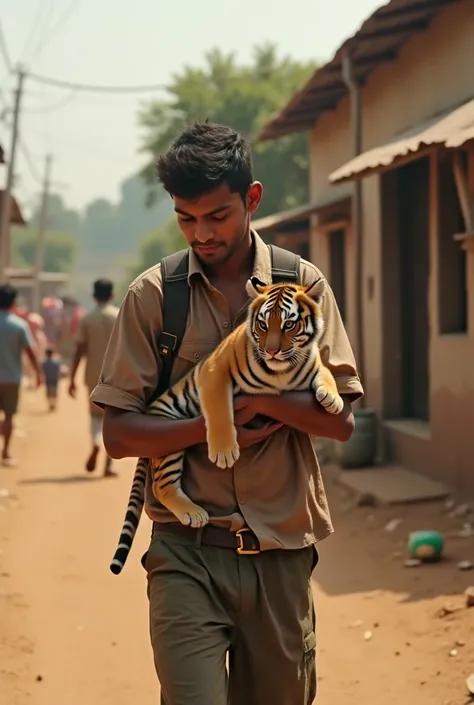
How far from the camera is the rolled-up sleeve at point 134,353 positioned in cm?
280

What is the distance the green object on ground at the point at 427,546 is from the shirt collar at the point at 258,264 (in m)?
4.49

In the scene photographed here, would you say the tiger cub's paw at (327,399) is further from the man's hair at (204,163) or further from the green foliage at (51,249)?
the green foliage at (51,249)

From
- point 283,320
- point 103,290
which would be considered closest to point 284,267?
point 283,320

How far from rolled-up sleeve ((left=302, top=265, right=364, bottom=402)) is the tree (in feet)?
88.3

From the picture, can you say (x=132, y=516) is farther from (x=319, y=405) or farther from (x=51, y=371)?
(x=51, y=371)

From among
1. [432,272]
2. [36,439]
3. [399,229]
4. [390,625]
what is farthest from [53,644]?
[36,439]

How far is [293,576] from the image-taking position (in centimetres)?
287

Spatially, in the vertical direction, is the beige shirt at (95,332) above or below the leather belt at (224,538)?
above

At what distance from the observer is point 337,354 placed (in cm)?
292

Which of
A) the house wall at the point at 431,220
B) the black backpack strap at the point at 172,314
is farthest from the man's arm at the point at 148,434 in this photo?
the house wall at the point at 431,220

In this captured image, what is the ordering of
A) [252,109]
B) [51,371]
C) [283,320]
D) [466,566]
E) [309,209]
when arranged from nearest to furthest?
[283,320] → [466,566] → [309,209] → [51,371] → [252,109]

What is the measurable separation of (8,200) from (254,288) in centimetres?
1577

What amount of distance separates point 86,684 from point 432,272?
543cm

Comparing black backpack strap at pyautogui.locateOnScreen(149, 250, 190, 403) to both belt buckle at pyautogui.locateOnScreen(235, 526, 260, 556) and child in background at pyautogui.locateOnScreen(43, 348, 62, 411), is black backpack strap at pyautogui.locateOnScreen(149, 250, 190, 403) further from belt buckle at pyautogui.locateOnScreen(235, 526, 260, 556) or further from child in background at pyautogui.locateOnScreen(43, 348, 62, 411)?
child in background at pyautogui.locateOnScreen(43, 348, 62, 411)
